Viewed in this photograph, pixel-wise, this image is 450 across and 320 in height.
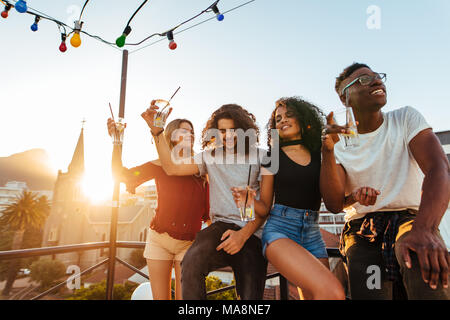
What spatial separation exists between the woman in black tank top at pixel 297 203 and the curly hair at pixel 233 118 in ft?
0.76

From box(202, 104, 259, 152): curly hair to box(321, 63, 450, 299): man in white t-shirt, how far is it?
0.74 metres

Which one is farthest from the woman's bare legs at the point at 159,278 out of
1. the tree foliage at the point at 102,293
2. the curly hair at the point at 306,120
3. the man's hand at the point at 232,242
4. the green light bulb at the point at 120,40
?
the tree foliage at the point at 102,293

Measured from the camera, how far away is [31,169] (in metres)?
165

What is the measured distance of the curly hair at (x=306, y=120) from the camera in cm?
220

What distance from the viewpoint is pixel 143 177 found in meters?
2.70

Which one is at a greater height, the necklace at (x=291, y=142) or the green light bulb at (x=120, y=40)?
the green light bulb at (x=120, y=40)

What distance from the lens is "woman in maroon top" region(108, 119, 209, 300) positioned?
2418 mm

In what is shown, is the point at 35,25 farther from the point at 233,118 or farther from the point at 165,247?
the point at 165,247

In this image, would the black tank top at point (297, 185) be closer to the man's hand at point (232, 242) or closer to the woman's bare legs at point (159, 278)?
the man's hand at point (232, 242)

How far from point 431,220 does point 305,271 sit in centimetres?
68

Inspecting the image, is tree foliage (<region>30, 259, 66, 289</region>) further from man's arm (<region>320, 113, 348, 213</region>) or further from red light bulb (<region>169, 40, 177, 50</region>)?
man's arm (<region>320, 113, 348, 213</region>)

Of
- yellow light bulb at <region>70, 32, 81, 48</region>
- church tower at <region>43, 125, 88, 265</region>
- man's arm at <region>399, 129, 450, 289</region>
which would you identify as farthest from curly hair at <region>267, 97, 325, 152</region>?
church tower at <region>43, 125, 88, 265</region>

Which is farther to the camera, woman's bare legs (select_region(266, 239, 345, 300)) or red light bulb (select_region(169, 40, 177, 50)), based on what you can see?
red light bulb (select_region(169, 40, 177, 50))
